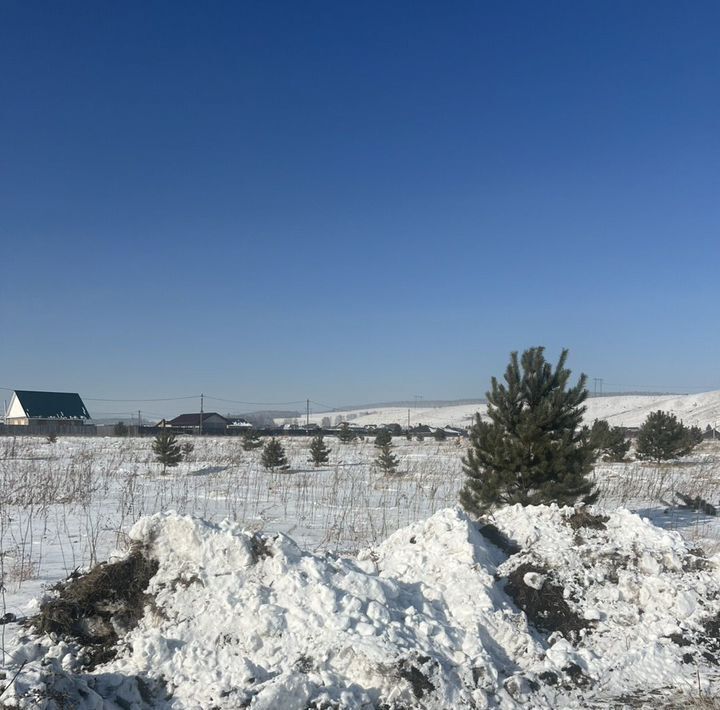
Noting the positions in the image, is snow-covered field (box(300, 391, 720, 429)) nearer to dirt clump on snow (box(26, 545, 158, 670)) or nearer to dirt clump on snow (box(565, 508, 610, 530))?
dirt clump on snow (box(565, 508, 610, 530))

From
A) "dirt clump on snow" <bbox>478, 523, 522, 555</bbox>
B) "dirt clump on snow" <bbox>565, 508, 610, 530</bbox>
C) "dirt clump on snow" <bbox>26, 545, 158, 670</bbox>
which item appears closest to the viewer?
"dirt clump on snow" <bbox>26, 545, 158, 670</bbox>

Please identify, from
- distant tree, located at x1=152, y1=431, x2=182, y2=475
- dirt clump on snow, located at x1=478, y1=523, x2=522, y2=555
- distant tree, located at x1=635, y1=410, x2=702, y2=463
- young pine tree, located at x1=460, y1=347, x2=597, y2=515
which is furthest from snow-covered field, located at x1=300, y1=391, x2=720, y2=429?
dirt clump on snow, located at x1=478, y1=523, x2=522, y2=555

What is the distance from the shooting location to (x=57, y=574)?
5.93 m

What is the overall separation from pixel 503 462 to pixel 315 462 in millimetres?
14172

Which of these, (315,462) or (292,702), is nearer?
(292,702)

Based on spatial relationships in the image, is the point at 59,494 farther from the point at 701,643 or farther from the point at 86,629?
the point at 701,643

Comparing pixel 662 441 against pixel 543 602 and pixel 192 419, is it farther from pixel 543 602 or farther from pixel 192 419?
pixel 192 419

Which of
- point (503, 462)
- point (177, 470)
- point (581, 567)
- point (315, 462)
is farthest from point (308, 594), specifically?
point (315, 462)

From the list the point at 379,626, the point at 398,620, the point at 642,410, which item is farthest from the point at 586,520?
the point at 642,410

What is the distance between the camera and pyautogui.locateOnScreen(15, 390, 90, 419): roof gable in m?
67.3

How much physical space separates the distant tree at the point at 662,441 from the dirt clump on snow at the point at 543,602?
831 inches

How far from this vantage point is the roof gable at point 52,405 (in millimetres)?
67312

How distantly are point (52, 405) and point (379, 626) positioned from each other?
240 feet

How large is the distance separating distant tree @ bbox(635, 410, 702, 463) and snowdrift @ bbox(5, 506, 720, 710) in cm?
2007
